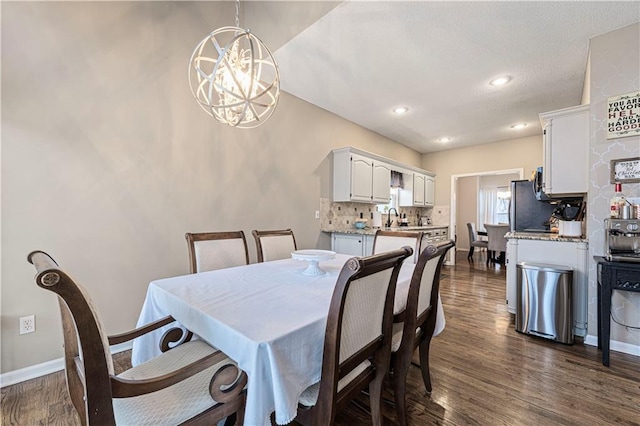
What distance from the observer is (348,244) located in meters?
3.94

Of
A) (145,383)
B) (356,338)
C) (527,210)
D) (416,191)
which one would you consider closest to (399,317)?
(356,338)

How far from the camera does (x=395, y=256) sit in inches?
44.3

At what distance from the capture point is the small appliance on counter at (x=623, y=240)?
2.06 meters

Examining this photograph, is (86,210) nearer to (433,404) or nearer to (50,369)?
(50,369)

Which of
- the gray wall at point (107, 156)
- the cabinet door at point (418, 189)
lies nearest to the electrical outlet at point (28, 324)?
the gray wall at point (107, 156)

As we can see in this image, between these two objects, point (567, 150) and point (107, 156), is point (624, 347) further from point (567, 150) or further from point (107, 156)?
point (107, 156)

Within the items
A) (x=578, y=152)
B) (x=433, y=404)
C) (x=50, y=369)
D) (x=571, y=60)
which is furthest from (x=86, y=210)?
(x=571, y=60)

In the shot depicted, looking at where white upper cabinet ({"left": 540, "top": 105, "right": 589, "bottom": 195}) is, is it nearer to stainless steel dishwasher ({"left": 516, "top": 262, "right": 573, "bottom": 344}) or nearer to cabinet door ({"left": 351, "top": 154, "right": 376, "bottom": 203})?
stainless steel dishwasher ({"left": 516, "top": 262, "right": 573, "bottom": 344})

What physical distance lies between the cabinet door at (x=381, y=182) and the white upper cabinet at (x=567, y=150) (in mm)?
2224

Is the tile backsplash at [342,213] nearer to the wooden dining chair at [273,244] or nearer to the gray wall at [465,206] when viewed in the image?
the wooden dining chair at [273,244]

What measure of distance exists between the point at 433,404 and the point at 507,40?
2.95 meters

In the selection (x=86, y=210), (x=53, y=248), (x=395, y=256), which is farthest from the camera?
(x=86, y=210)

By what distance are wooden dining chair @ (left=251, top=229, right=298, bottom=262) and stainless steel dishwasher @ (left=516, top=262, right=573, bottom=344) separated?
2217 mm

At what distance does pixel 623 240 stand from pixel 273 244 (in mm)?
2785
